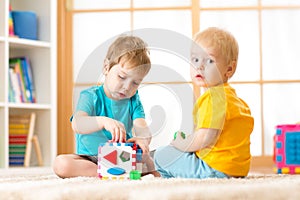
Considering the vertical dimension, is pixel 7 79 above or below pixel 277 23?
below

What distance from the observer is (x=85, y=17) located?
3.55 metres

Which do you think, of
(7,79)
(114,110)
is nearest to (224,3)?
(7,79)

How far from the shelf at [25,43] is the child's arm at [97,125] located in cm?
148

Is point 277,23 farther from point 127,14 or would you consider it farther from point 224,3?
point 127,14

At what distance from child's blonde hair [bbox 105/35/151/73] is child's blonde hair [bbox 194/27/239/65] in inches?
6.3

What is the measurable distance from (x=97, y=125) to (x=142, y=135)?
0.13 metres

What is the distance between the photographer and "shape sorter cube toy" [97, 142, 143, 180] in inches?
63.4

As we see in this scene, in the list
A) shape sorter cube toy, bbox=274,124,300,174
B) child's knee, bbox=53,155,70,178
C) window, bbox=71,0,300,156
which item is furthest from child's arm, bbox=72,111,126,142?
window, bbox=71,0,300,156

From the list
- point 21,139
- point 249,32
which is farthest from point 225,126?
point 249,32

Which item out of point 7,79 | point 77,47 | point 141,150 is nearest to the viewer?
point 141,150

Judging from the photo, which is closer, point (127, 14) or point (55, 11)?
point (55, 11)

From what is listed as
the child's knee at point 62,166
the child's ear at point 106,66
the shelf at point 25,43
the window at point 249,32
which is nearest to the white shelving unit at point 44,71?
the shelf at point 25,43

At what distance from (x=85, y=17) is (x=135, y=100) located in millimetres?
1946

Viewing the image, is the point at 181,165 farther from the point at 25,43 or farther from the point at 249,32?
the point at 249,32
